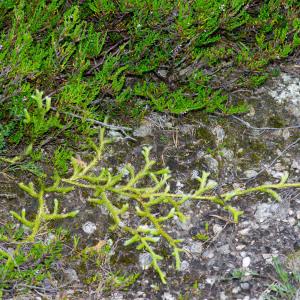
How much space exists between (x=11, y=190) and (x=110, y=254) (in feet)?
2.62

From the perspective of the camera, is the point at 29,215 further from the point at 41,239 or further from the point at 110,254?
the point at 110,254

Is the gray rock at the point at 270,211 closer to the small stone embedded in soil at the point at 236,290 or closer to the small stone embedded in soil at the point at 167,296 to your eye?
the small stone embedded in soil at the point at 236,290

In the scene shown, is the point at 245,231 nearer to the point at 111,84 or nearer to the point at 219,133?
the point at 219,133

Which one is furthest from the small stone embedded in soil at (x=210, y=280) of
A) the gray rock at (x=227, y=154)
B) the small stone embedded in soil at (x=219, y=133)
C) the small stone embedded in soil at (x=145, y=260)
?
the small stone embedded in soil at (x=219, y=133)

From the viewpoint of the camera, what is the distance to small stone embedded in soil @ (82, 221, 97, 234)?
11.0ft

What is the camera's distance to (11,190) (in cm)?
343

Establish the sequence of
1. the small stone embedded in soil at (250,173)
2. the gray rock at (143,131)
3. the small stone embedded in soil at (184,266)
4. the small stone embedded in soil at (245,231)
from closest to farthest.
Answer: the small stone embedded in soil at (184,266)
the small stone embedded in soil at (245,231)
the small stone embedded in soil at (250,173)
the gray rock at (143,131)

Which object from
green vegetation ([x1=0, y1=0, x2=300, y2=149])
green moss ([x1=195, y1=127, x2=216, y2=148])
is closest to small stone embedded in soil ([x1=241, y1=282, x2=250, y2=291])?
green moss ([x1=195, y1=127, x2=216, y2=148])

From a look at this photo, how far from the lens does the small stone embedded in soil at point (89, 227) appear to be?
335 cm

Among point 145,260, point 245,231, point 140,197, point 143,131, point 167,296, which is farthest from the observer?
point 143,131

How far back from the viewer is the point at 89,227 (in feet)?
11.0

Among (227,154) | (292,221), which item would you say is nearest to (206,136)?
(227,154)

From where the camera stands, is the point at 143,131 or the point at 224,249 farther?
the point at 143,131

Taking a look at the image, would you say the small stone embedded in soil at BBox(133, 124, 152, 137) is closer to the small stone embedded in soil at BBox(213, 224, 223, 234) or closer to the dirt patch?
the dirt patch
